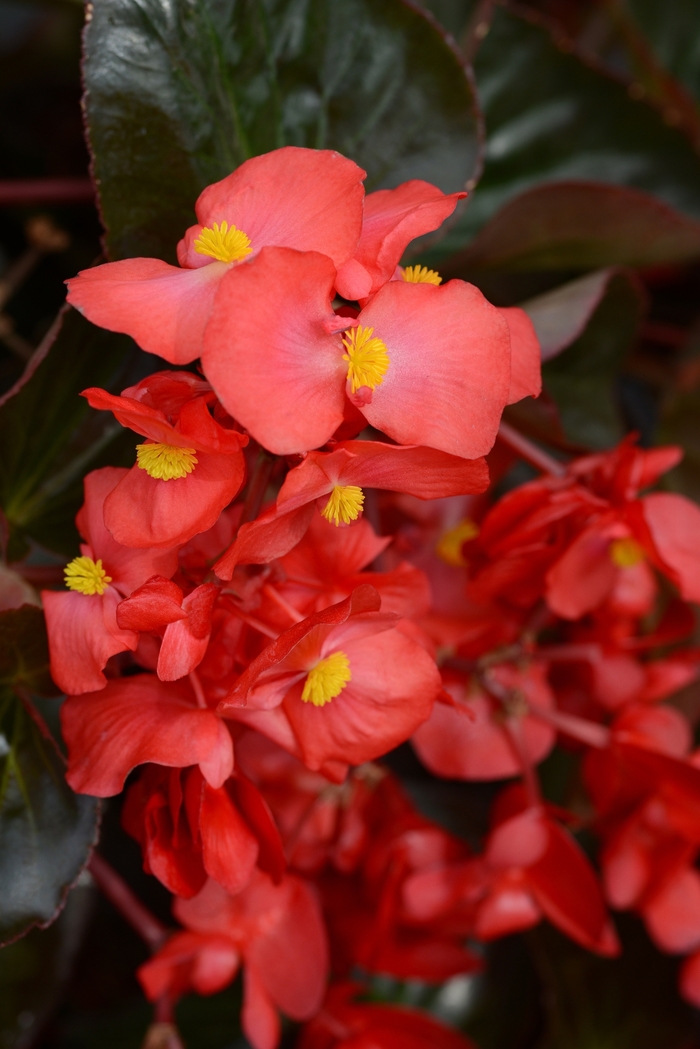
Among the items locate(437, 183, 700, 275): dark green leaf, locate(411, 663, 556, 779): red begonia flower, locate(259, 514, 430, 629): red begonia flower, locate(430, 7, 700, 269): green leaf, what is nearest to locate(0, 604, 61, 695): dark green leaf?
locate(259, 514, 430, 629): red begonia flower

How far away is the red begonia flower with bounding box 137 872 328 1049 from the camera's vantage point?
0.52m

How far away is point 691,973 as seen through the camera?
25.7 inches

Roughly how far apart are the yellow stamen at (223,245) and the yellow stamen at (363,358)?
52 mm

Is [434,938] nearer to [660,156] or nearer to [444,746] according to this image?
[444,746]

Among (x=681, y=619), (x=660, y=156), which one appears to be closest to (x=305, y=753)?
(x=681, y=619)

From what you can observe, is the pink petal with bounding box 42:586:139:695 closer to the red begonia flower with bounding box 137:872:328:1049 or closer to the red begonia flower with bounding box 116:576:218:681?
the red begonia flower with bounding box 116:576:218:681

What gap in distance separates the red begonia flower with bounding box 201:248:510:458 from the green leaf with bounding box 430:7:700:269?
16.7 inches

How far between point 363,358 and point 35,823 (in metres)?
0.29

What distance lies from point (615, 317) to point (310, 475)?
446 millimetres

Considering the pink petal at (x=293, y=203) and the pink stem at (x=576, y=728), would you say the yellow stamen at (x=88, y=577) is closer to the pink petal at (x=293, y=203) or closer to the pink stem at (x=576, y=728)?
the pink petal at (x=293, y=203)

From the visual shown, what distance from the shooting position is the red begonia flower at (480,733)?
0.56m

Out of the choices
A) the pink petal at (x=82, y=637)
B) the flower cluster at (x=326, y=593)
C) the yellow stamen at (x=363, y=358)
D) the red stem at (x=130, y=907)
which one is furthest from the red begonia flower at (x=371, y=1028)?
the yellow stamen at (x=363, y=358)

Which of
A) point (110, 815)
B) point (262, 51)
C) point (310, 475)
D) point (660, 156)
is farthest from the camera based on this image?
point (660, 156)

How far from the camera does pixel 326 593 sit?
0.42 metres
